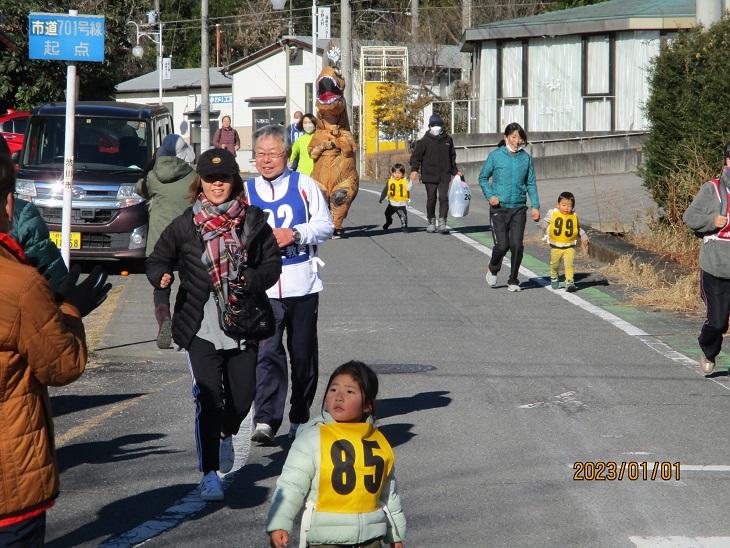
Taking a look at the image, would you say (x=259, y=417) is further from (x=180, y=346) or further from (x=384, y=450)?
(x=384, y=450)

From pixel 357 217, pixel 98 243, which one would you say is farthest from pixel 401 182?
pixel 98 243

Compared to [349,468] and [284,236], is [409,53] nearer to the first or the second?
[284,236]

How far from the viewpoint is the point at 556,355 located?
9445 millimetres

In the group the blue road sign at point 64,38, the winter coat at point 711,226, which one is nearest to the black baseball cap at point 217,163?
the winter coat at point 711,226

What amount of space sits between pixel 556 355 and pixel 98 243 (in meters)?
7.94

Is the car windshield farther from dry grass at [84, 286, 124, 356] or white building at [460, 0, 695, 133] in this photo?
white building at [460, 0, 695, 133]

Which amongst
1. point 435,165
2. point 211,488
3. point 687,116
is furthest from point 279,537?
point 435,165

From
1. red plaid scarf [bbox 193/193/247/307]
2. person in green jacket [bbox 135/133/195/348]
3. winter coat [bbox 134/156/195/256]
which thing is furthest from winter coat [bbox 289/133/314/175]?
red plaid scarf [bbox 193/193/247/307]

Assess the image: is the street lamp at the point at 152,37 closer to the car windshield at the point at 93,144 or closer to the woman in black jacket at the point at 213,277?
the car windshield at the point at 93,144

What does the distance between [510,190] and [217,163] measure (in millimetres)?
7745

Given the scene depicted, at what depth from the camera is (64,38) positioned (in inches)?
394

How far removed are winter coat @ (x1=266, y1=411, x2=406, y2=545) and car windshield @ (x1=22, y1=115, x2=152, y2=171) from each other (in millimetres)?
12573

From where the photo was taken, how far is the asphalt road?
529 centimetres

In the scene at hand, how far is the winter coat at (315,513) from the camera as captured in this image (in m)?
3.83
